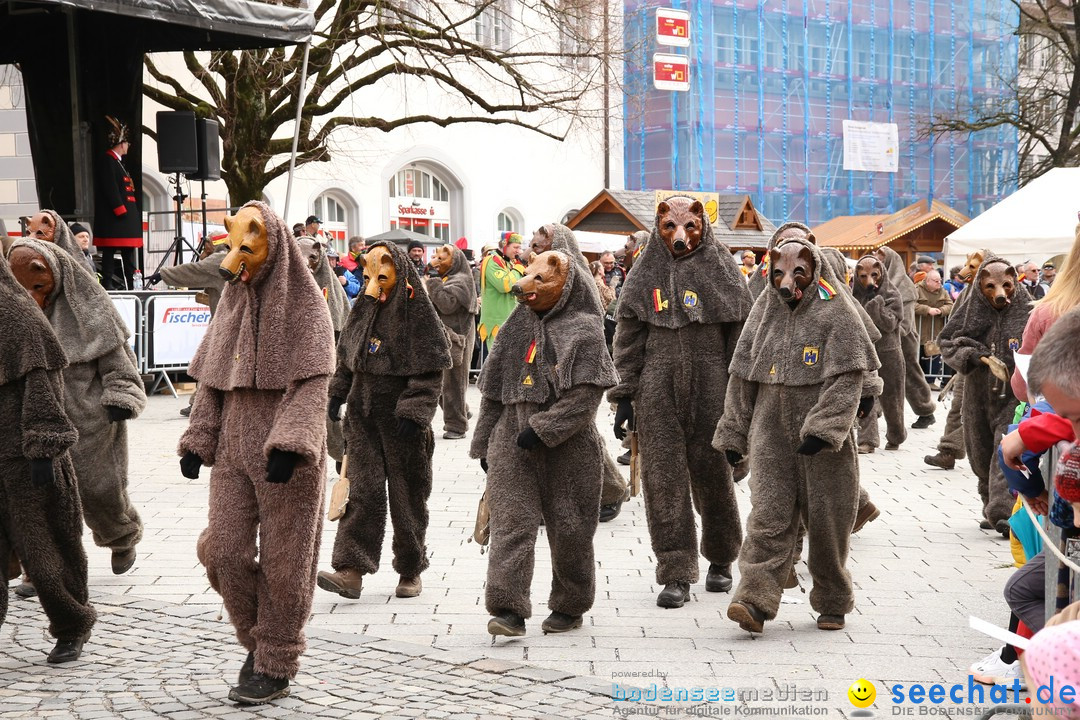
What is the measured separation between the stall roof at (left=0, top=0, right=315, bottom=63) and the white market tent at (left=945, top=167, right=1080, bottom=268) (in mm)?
10760

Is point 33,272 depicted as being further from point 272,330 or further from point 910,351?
point 910,351

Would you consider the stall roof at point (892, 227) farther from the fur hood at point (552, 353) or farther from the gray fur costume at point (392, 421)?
the fur hood at point (552, 353)

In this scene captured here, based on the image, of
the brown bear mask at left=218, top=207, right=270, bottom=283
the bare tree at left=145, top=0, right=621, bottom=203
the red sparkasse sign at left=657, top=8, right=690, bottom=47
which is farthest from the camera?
the red sparkasse sign at left=657, top=8, right=690, bottom=47

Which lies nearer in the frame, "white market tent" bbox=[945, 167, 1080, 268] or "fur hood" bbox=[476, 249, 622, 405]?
"fur hood" bbox=[476, 249, 622, 405]

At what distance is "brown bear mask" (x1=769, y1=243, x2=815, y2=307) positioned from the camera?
6.55 meters

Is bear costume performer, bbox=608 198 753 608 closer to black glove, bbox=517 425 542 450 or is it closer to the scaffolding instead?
black glove, bbox=517 425 542 450

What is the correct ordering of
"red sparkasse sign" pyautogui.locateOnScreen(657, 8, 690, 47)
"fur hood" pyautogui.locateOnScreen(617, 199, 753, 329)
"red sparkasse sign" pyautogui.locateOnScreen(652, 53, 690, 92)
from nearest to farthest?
"fur hood" pyautogui.locateOnScreen(617, 199, 753, 329) → "red sparkasse sign" pyautogui.locateOnScreen(652, 53, 690, 92) → "red sparkasse sign" pyautogui.locateOnScreen(657, 8, 690, 47)

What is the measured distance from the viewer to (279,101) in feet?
73.5

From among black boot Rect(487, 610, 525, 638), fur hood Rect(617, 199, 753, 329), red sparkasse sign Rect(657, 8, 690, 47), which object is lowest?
black boot Rect(487, 610, 525, 638)

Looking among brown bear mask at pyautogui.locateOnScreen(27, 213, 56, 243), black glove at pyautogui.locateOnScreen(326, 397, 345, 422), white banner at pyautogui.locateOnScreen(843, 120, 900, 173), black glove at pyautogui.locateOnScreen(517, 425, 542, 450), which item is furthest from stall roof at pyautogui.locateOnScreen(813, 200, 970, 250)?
black glove at pyautogui.locateOnScreen(517, 425, 542, 450)

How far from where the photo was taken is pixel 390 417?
289 inches

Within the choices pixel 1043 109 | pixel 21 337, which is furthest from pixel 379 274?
pixel 1043 109

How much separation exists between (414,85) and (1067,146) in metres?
18.7

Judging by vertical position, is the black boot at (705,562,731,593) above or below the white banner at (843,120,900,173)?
below
